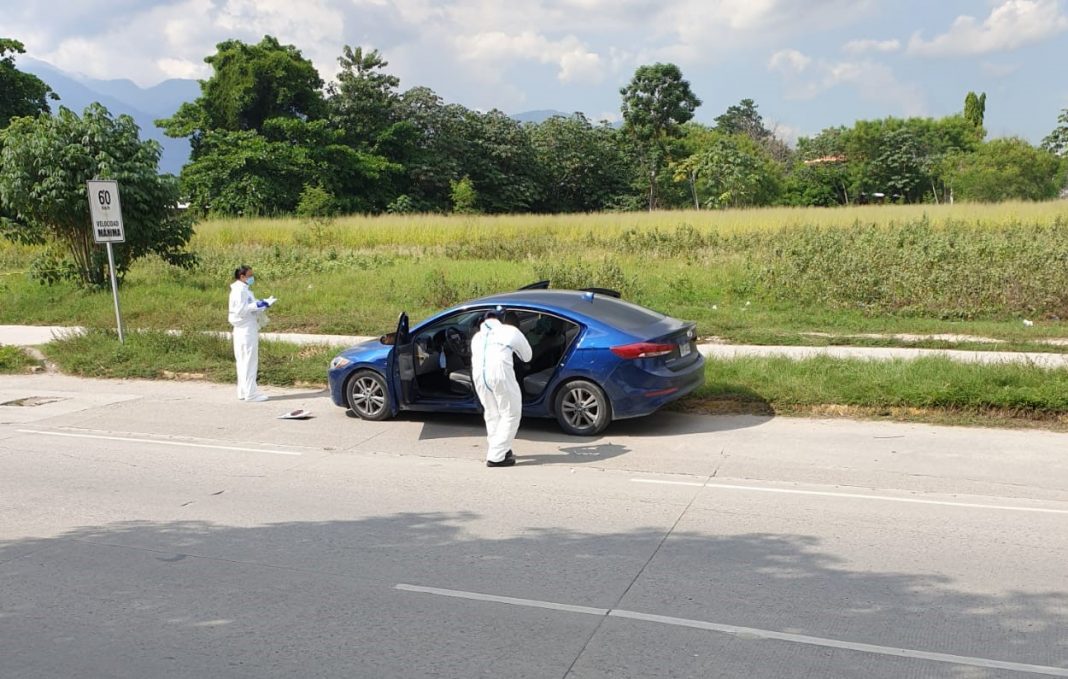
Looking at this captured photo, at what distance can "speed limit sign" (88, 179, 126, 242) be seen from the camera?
591 inches

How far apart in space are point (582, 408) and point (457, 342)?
178 cm

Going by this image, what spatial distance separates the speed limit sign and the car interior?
746cm

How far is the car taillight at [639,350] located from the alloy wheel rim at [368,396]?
9.58 ft

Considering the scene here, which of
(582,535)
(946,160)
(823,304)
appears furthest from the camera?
(946,160)

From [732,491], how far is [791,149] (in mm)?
90828

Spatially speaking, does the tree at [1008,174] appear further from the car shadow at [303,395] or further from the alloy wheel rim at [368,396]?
the alloy wheel rim at [368,396]

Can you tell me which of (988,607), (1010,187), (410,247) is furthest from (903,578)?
(1010,187)

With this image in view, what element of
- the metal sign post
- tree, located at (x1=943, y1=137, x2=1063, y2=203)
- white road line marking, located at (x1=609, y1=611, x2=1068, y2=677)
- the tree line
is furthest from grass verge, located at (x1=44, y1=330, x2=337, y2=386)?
tree, located at (x1=943, y1=137, x2=1063, y2=203)

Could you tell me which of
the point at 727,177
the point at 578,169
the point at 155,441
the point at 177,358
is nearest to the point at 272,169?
the point at 578,169

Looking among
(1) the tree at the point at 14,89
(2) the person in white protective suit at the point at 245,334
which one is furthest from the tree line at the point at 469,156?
(2) the person in white protective suit at the point at 245,334

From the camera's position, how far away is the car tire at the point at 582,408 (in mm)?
9555

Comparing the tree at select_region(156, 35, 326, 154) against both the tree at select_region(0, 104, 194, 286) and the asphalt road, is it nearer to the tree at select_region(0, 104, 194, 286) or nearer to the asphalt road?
the tree at select_region(0, 104, 194, 286)

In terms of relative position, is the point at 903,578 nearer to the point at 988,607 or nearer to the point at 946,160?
the point at 988,607

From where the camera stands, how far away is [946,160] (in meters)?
63.5
